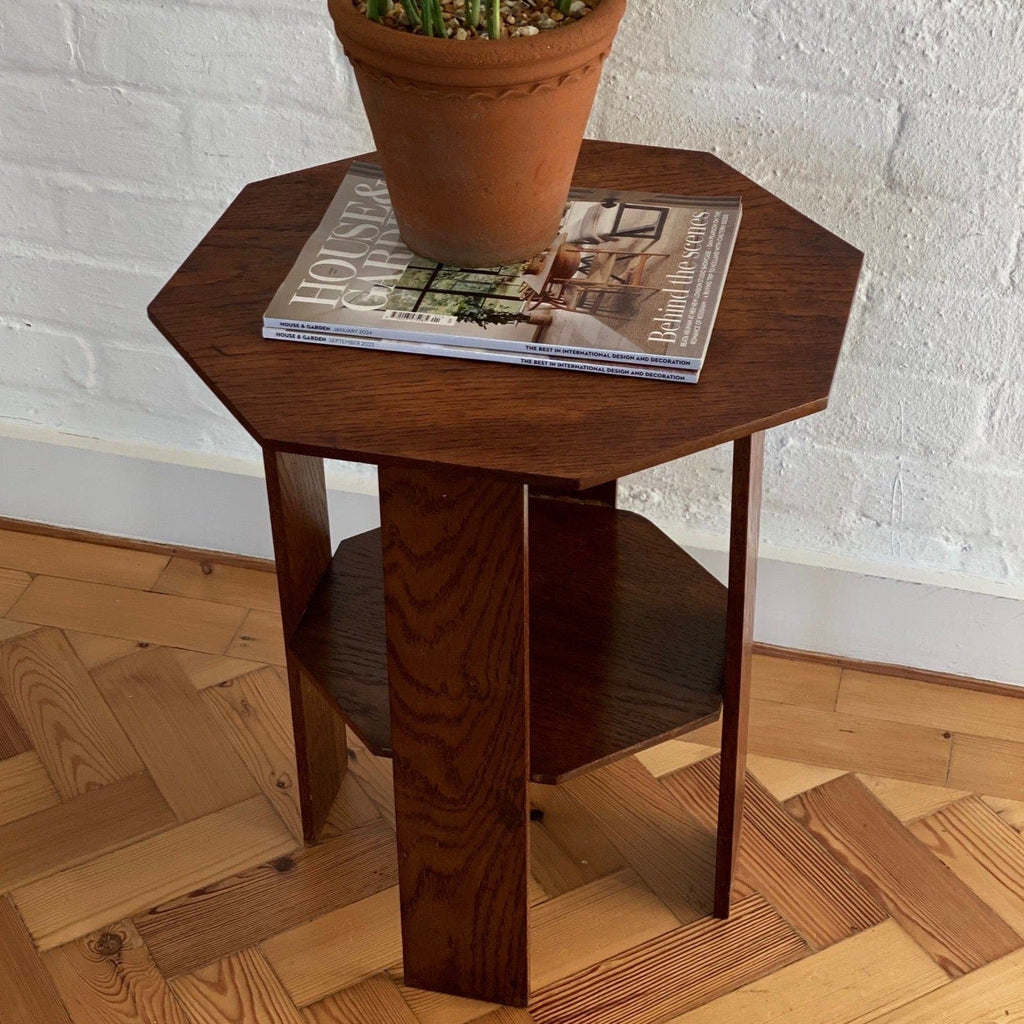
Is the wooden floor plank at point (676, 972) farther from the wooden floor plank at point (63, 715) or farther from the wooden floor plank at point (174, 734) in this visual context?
the wooden floor plank at point (63, 715)

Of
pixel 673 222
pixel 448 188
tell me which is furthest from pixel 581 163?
pixel 448 188

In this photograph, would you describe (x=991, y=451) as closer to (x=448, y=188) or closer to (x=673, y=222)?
(x=673, y=222)

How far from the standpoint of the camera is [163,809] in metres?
1.43

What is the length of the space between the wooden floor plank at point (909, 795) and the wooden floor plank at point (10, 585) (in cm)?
105

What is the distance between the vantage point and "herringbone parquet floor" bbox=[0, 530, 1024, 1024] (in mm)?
1255

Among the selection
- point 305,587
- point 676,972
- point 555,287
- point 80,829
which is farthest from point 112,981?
point 555,287

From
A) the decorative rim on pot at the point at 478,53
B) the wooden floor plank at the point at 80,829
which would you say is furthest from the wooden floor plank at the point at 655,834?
the decorative rim on pot at the point at 478,53

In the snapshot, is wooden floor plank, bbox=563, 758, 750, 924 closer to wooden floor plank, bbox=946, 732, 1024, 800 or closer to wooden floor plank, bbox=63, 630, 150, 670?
wooden floor plank, bbox=946, 732, 1024, 800

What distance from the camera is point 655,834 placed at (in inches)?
55.2

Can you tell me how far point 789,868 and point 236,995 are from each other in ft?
1.83

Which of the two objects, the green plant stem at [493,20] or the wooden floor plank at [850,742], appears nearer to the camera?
the green plant stem at [493,20]

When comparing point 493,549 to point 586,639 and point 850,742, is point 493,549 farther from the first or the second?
point 850,742

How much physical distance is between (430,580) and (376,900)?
0.50m

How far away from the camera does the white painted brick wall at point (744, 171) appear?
4.09 feet
